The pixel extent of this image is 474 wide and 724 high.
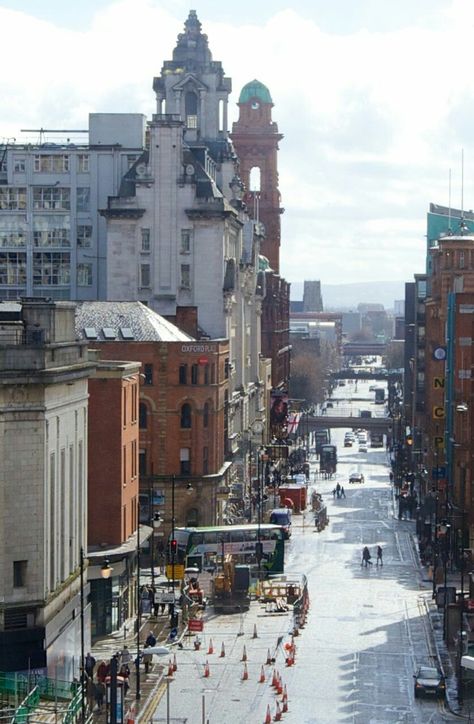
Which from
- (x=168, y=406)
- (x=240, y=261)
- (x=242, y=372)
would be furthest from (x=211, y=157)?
(x=168, y=406)

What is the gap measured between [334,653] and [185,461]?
127ft

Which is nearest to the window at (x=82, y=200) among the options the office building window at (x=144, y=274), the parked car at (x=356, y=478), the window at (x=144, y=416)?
the office building window at (x=144, y=274)

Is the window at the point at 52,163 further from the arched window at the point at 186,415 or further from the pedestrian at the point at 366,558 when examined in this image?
the pedestrian at the point at 366,558

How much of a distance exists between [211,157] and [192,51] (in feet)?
32.8

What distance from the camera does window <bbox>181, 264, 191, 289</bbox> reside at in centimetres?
13838

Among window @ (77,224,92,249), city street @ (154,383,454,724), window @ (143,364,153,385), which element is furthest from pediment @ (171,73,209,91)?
city street @ (154,383,454,724)

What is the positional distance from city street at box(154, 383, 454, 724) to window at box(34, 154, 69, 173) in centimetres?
3889

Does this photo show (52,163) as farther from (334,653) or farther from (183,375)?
(334,653)

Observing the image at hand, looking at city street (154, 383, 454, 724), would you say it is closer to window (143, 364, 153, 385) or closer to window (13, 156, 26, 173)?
window (143, 364, 153, 385)

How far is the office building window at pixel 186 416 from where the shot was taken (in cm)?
11619

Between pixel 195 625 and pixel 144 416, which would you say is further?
pixel 144 416

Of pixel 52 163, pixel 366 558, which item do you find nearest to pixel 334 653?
pixel 366 558

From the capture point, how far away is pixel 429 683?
6856cm

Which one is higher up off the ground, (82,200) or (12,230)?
(82,200)
